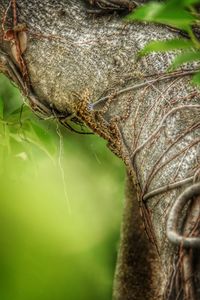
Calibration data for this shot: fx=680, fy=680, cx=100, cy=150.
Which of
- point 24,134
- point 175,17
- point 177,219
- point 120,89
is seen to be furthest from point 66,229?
point 175,17

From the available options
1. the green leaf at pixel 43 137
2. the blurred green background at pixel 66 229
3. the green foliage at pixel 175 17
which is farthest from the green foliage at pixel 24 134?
the green foliage at pixel 175 17

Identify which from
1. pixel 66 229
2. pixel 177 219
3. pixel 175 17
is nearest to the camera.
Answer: pixel 175 17

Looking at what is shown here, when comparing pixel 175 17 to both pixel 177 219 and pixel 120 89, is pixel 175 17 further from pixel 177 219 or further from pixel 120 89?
pixel 120 89

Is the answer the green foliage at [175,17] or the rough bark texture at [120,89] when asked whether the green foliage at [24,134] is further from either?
the green foliage at [175,17]

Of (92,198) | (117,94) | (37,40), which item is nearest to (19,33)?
(37,40)

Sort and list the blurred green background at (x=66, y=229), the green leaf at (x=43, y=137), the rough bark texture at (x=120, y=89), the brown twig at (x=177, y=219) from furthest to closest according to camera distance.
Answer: the blurred green background at (x=66, y=229) < the green leaf at (x=43, y=137) < the rough bark texture at (x=120, y=89) < the brown twig at (x=177, y=219)

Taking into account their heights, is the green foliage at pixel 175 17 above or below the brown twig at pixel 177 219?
above
